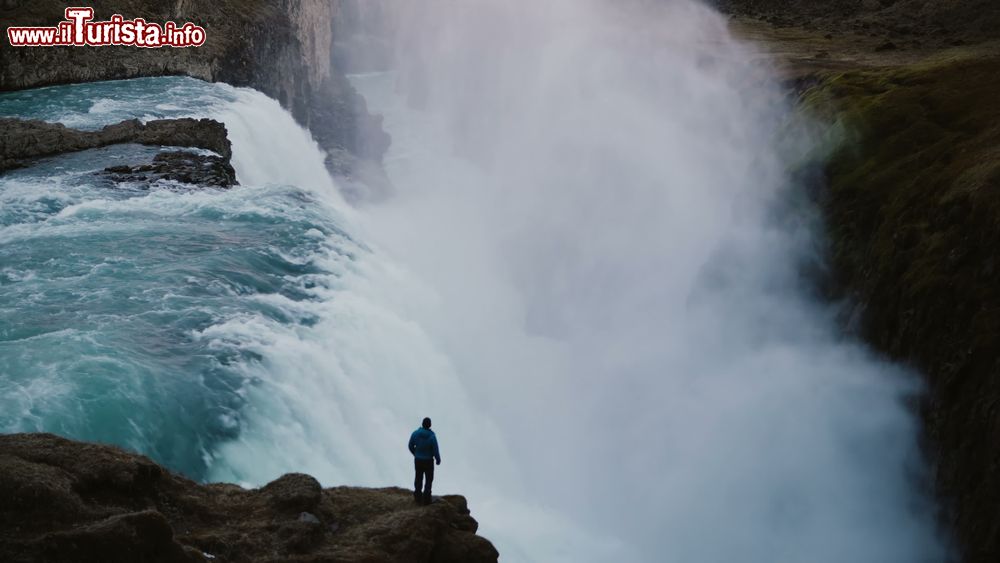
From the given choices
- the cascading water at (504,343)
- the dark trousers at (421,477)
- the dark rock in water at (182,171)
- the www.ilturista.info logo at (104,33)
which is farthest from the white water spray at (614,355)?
the www.ilturista.info logo at (104,33)

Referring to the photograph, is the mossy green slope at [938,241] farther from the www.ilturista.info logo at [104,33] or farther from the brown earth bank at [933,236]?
the www.ilturista.info logo at [104,33]

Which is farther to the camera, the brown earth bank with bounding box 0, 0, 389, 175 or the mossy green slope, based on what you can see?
the brown earth bank with bounding box 0, 0, 389, 175

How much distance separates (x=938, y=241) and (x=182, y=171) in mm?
25435

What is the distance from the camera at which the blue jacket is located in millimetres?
14773

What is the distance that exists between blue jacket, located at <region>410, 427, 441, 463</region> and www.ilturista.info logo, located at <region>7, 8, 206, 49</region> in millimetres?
38578

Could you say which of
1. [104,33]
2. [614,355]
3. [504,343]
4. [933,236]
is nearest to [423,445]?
[933,236]

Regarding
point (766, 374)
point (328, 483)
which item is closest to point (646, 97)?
point (766, 374)

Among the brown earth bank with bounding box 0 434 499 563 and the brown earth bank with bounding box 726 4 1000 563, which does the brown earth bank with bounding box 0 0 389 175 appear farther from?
the brown earth bank with bounding box 0 434 499 563

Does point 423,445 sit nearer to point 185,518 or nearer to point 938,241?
point 185,518

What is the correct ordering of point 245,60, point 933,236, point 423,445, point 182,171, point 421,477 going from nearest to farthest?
point 421,477, point 423,445, point 933,236, point 182,171, point 245,60

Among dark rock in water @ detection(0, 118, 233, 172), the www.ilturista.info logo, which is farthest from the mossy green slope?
the www.ilturista.info logo

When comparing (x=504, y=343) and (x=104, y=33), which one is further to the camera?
(x=104, y=33)

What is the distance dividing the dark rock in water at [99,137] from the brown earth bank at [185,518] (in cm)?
2393

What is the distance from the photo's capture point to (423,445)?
48.6 feet
